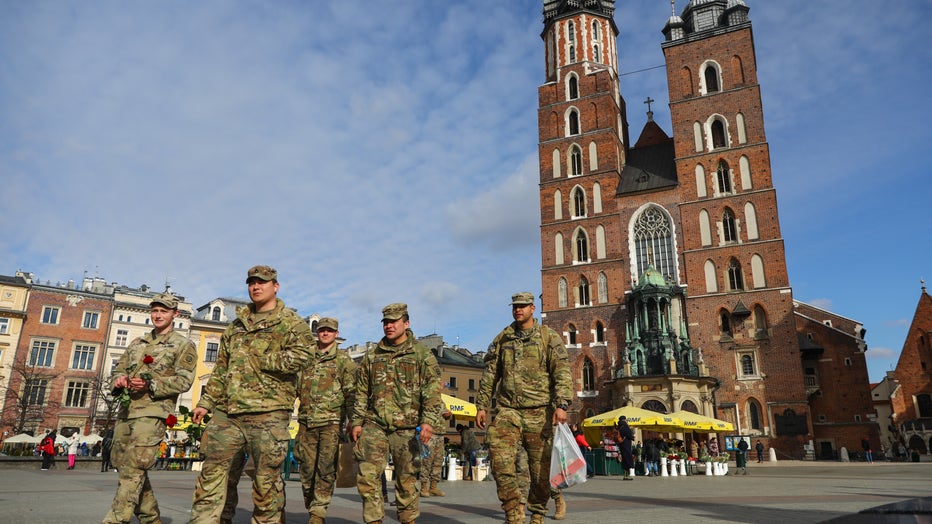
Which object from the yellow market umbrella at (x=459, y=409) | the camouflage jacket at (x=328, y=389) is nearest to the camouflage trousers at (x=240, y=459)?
the camouflage jacket at (x=328, y=389)

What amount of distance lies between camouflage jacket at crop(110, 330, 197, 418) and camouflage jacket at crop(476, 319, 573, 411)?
2.80 meters

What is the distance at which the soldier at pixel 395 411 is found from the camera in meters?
5.53

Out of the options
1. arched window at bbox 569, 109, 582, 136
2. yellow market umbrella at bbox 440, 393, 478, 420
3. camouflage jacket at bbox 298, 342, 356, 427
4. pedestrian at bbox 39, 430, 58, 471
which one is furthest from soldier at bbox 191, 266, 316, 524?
arched window at bbox 569, 109, 582, 136

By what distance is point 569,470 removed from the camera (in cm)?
625

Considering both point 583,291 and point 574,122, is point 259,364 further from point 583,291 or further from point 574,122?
point 574,122

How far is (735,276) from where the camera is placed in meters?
35.0

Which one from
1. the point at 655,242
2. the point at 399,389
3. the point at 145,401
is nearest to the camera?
the point at 145,401

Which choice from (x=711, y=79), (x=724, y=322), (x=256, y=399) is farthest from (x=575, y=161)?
(x=256, y=399)

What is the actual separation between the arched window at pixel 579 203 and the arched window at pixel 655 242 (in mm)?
3472

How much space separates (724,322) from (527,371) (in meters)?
31.4

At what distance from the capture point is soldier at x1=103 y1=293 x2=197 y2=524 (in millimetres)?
4973

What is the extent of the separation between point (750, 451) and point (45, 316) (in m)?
44.7

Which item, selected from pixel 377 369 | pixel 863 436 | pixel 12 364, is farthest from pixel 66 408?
pixel 863 436

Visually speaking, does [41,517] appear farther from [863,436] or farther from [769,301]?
[863,436]
